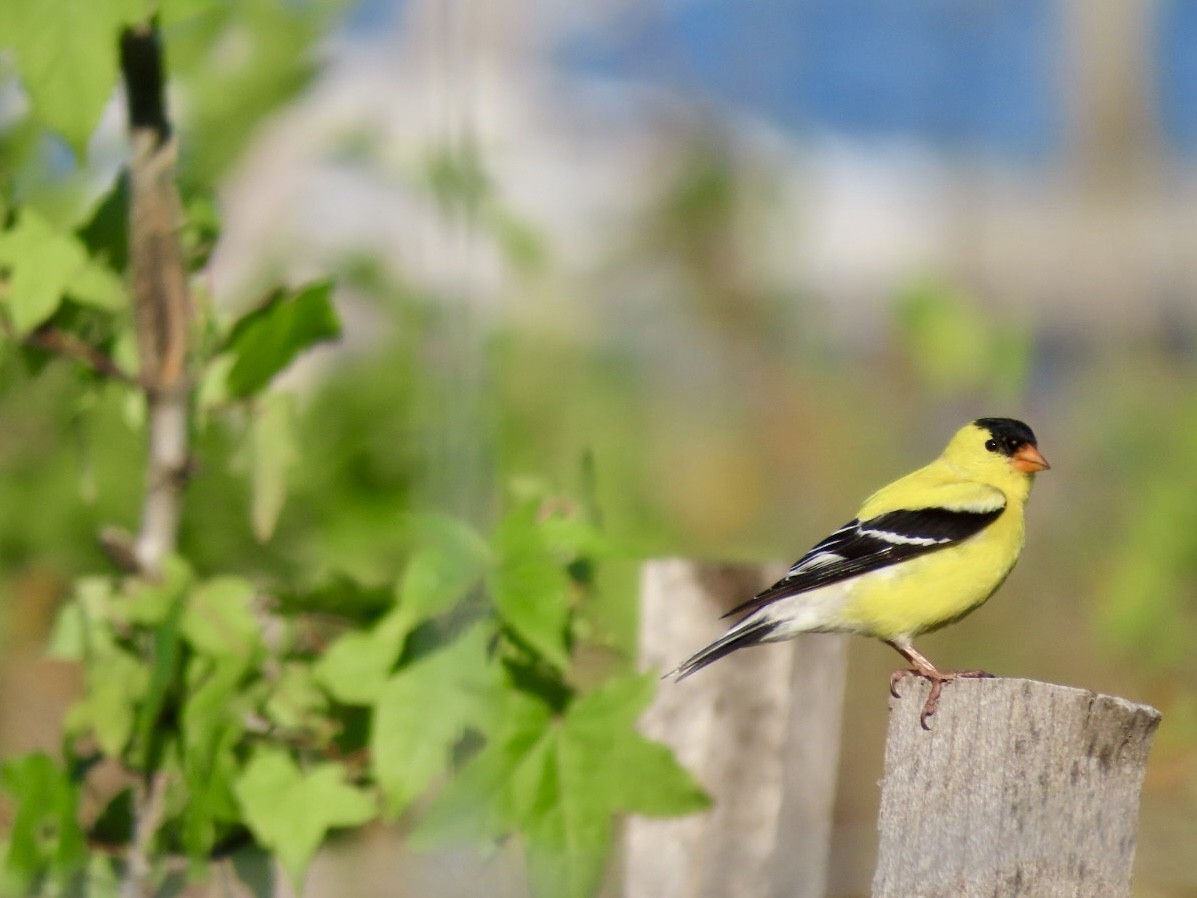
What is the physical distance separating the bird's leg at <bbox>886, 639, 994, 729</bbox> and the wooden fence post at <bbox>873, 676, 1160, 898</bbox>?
7 centimetres

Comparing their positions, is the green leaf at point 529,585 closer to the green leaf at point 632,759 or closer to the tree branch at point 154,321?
the green leaf at point 632,759

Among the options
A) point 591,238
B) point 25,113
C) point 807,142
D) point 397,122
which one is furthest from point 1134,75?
point 25,113

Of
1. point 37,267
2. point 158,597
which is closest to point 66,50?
point 37,267

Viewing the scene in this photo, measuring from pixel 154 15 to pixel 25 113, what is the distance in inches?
23.3

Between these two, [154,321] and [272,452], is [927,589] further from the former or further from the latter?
[154,321]

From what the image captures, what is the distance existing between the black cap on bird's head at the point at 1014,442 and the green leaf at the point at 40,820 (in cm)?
152

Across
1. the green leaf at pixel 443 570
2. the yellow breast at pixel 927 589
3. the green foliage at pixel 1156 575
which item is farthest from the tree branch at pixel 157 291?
the green foliage at pixel 1156 575

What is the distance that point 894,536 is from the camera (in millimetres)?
2121

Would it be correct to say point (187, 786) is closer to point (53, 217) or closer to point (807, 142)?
point (53, 217)

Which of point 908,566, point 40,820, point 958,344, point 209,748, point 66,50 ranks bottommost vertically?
point 40,820

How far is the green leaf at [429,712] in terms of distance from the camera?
1818mm

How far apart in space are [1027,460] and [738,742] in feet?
2.42

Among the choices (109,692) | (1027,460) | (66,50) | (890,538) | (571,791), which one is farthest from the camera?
(1027,460)

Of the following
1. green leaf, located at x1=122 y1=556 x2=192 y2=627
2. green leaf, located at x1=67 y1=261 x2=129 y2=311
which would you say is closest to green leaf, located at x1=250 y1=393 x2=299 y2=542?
green leaf, located at x1=122 y1=556 x2=192 y2=627
